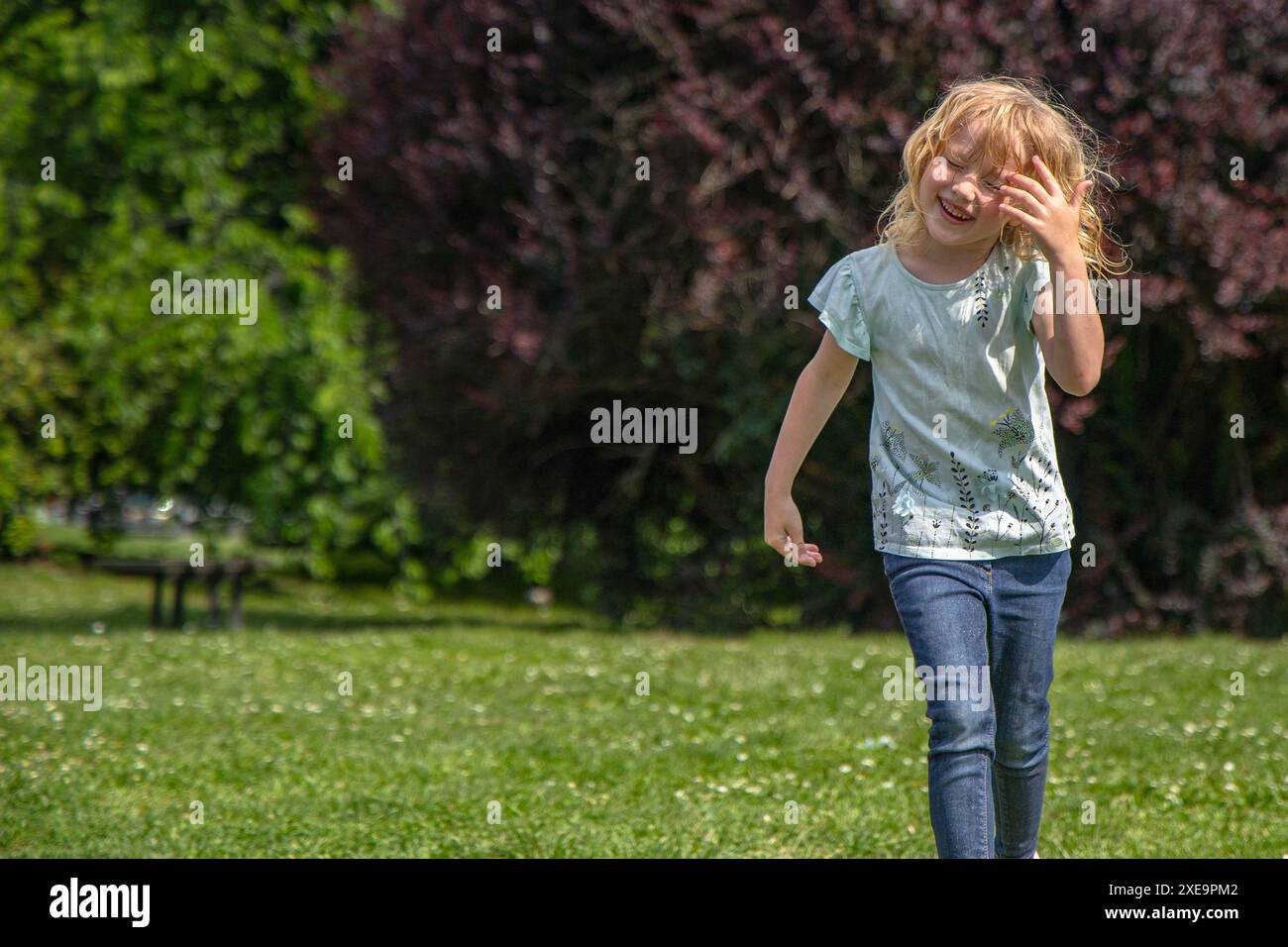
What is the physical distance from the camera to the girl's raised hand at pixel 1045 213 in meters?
2.66

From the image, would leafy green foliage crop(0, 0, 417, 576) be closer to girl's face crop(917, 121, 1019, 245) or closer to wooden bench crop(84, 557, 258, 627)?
wooden bench crop(84, 557, 258, 627)

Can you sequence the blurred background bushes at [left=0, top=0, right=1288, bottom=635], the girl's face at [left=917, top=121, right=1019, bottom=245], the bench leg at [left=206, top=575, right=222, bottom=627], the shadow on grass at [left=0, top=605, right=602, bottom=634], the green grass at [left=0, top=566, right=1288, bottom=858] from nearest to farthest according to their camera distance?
the girl's face at [left=917, top=121, right=1019, bottom=245] → the green grass at [left=0, top=566, right=1288, bottom=858] → the blurred background bushes at [left=0, top=0, right=1288, bottom=635] → the shadow on grass at [left=0, top=605, right=602, bottom=634] → the bench leg at [left=206, top=575, right=222, bottom=627]

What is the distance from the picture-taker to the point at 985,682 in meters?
2.83

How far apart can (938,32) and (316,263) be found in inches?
271

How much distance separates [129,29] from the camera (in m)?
12.8

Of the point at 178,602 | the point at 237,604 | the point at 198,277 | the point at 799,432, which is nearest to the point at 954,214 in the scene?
the point at 799,432

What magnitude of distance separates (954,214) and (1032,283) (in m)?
0.22

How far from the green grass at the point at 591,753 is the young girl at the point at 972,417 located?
1.30 m

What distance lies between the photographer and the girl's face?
2752 mm

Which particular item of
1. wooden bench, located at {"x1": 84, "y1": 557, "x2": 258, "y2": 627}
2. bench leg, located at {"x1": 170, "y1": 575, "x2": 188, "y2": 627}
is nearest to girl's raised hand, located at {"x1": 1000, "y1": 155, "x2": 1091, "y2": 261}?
wooden bench, located at {"x1": 84, "y1": 557, "x2": 258, "y2": 627}

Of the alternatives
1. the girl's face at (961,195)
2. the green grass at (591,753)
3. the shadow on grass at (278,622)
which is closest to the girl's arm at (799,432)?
the girl's face at (961,195)

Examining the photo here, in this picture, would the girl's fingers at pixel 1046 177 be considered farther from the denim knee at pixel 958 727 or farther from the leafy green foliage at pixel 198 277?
the leafy green foliage at pixel 198 277

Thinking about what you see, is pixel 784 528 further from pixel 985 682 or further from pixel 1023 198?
pixel 1023 198
